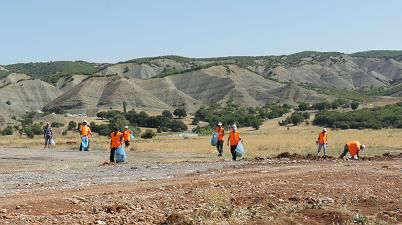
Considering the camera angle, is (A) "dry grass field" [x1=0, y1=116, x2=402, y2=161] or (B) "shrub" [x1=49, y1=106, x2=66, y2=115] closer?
(A) "dry grass field" [x1=0, y1=116, x2=402, y2=161]

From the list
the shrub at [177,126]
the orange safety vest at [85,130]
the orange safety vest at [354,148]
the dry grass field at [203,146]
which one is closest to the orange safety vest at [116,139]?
the dry grass field at [203,146]

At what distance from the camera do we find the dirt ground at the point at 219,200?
418 inches

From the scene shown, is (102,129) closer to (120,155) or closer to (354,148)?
(120,155)

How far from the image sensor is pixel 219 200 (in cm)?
1230

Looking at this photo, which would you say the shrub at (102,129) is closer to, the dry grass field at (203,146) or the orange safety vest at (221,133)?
the dry grass field at (203,146)

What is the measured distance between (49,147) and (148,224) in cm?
2885

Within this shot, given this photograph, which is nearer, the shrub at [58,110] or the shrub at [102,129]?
the shrub at [102,129]

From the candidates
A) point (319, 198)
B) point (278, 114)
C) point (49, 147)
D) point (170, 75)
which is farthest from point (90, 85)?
point (319, 198)

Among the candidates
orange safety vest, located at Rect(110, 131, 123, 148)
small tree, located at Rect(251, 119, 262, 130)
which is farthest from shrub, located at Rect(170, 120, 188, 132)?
orange safety vest, located at Rect(110, 131, 123, 148)

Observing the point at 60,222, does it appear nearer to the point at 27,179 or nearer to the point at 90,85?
the point at 27,179

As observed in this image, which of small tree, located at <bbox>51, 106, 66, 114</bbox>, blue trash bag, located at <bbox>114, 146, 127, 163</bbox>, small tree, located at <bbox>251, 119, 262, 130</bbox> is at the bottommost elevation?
blue trash bag, located at <bbox>114, 146, 127, 163</bbox>

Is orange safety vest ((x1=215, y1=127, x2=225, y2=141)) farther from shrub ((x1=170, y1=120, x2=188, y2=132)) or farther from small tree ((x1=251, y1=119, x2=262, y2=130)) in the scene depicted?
shrub ((x1=170, y1=120, x2=188, y2=132))

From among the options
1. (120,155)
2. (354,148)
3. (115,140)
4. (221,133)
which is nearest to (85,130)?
(221,133)

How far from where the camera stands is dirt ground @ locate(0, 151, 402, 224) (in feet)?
34.8
